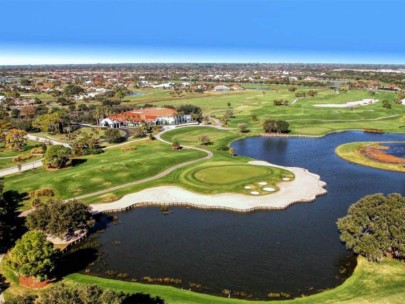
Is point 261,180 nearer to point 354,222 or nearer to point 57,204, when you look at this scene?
point 354,222

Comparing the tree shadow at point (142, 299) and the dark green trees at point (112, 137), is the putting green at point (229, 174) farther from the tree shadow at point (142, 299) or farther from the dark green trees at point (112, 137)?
the dark green trees at point (112, 137)

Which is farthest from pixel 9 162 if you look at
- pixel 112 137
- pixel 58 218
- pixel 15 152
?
pixel 58 218

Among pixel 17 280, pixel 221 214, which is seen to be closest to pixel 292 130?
pixel 221 214

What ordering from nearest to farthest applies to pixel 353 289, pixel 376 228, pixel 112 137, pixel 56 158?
pixel 353 289 → pixel 376 228 → pixel 56 158 → pixel 112 137

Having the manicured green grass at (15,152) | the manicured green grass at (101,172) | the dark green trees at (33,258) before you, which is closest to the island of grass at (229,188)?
the manicured green grass at (101,172)

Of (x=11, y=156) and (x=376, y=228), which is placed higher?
(x=376, y=228)

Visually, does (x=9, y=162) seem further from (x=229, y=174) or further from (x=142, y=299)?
(x=142, y=299)
